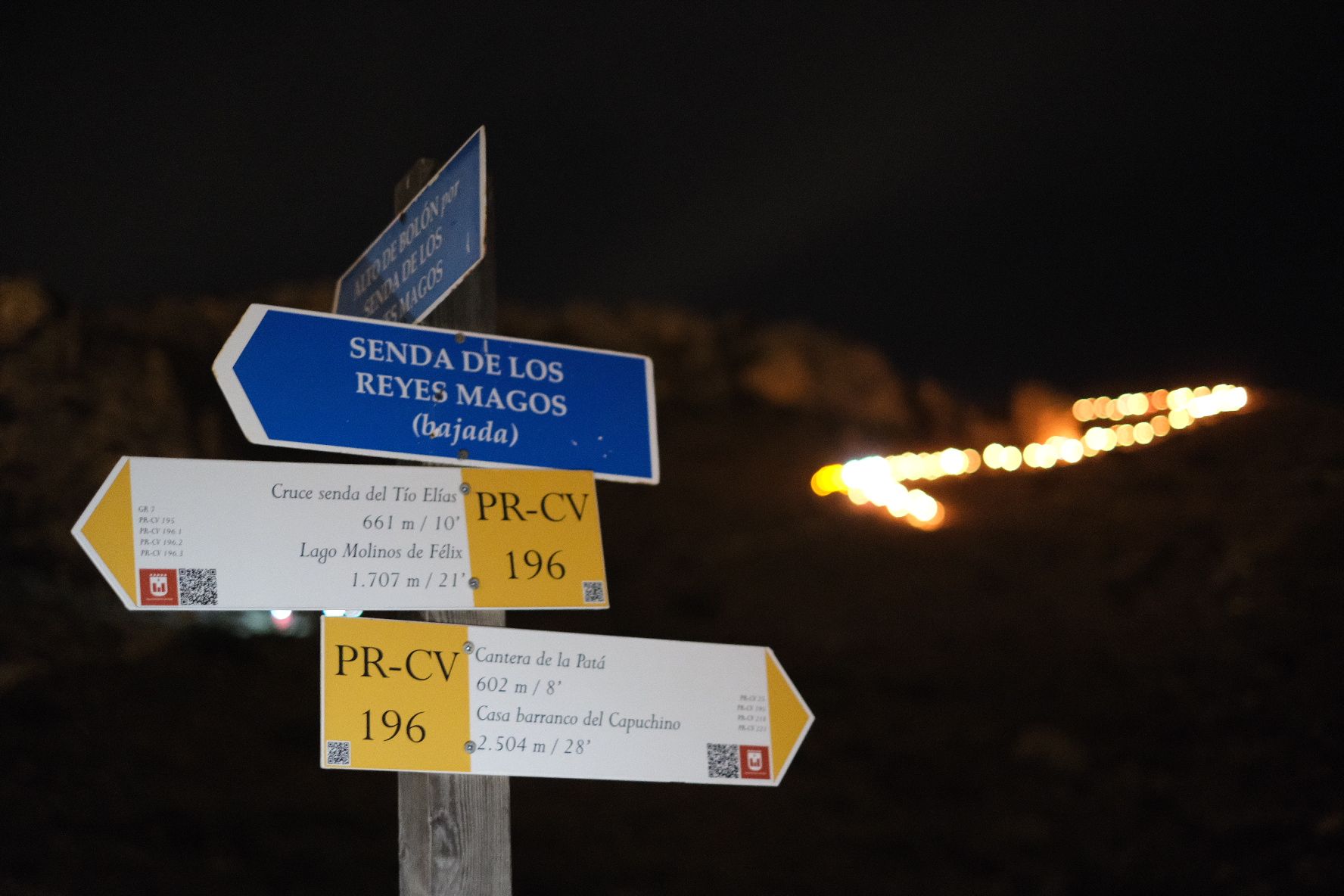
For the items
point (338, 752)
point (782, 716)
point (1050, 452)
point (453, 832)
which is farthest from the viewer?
point (1050, 452)

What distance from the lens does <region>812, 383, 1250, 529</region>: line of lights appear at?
15.0 metres

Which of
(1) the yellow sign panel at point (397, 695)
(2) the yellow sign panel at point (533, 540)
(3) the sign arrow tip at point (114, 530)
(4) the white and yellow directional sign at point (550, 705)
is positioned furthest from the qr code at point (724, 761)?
(3) the sign arrow tip at point (114, 530)

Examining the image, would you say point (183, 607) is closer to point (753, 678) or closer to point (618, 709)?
point (618, 709)

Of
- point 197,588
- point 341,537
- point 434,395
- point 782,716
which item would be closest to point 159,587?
point 197,588

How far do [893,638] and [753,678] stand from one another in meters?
10.4

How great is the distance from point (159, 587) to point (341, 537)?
312 mm

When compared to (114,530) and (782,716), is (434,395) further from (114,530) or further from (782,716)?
(782,716)

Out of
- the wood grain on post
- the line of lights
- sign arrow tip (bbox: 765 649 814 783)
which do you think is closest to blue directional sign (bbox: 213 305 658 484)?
the wood grain on post

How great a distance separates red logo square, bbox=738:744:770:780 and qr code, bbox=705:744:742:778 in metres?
0.01

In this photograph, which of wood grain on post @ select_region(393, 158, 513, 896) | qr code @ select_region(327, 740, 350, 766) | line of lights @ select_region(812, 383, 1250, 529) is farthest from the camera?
line of lights @ select_region(812, 383, 1250, 529)

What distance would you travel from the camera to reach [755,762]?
2.27m

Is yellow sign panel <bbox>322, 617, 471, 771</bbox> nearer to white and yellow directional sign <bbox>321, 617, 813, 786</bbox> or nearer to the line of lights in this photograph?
white and yellow directional sign <bbox>321, 617, 813, 786</bbox>

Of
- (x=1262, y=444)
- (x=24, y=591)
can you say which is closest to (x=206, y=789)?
(x=24, y=591)

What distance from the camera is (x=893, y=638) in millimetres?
12320
